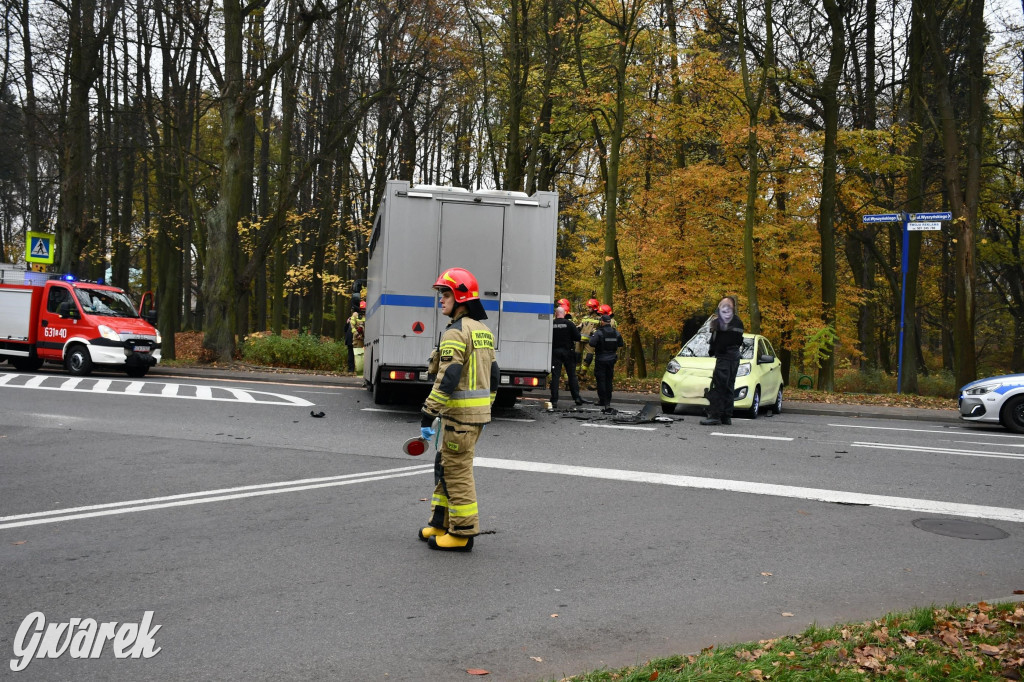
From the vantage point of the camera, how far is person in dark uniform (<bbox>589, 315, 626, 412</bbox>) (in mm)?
16281

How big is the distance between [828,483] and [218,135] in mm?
38296

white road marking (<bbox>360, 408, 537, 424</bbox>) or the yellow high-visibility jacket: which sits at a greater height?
the yellow high-visibility jacket

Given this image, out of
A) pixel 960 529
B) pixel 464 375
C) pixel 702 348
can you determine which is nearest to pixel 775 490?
pixel 960 529

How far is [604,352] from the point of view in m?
16.4

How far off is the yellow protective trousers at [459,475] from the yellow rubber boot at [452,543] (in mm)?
36

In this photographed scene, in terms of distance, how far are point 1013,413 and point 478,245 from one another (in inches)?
363

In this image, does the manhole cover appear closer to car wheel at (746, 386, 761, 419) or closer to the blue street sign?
car wheel at (746, 386, 761, 419)

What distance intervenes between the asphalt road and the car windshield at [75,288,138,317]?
851 cm

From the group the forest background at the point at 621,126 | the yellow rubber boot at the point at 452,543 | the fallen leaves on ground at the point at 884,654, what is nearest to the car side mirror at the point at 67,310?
the forest background at the point at 621,126

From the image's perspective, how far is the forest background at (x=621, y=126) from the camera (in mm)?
23469

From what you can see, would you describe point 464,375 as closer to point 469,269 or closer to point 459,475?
point 459,475

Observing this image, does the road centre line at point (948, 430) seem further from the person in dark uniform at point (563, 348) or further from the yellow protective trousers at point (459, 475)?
the yellow protective trousers at point (459, 475)

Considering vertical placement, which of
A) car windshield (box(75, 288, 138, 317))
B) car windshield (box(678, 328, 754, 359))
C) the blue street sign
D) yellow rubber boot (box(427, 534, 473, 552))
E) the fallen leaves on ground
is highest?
the blue street sign

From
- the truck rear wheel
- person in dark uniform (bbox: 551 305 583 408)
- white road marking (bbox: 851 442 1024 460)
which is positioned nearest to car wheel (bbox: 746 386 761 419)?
person in dark uniform (bbox: 551 305 583 408)
